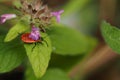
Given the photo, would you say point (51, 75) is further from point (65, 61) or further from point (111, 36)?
point (111, 36)

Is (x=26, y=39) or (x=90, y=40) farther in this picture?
(x=90, y=40)

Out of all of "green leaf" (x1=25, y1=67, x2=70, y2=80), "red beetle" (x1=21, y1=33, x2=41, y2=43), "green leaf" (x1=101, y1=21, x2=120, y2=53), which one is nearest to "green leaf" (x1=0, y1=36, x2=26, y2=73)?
"red beetle" (x1=21, y1=33, x2=41, y2=43)

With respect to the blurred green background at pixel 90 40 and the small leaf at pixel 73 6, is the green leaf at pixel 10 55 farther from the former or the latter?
the small leaf at pixel 73 6

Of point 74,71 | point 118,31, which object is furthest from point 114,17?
point 118,31

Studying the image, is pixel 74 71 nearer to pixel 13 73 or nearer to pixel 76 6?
pixel 13 73

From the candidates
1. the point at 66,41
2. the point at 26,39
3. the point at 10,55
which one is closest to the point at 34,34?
the point at 26,39

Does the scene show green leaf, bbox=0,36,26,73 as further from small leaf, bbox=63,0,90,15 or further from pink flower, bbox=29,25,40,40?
small leaf, bbox=63,0,90,15

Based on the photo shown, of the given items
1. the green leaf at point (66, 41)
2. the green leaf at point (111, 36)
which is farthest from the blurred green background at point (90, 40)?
the green leaf at point (111, 36)
